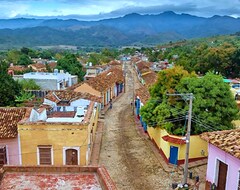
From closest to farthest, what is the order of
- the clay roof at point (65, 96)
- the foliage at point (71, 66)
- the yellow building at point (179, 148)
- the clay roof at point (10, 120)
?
the clay roof at point (10, 120) < the yellow building at point (179, 148) < the clay roof at point (65, 96) < the foliage at point (71, 66)

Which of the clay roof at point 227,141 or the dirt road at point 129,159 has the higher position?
the clay roof at point 227,141

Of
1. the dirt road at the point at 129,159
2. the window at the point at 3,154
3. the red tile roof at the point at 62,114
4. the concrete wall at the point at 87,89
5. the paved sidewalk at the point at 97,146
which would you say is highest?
the red tile roof at the point at 62,114

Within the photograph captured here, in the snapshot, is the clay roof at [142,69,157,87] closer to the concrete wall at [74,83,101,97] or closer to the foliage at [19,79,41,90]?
the concrete wall at [74,83,101,97]

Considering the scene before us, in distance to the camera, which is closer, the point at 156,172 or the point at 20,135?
the point at 20,135

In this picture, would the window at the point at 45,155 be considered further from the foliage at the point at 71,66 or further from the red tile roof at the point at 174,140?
the foliage at the point at 71,66

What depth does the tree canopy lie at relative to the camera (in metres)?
19.2

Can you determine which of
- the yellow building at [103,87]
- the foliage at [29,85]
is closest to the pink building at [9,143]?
the yellow building at [103,87]

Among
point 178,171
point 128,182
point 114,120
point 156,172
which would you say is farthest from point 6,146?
point 114,120

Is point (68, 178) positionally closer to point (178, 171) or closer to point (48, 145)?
point (48, 145)

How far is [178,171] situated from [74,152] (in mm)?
6364

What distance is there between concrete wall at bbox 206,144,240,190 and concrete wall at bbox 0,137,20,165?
1042cm

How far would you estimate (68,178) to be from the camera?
945cm

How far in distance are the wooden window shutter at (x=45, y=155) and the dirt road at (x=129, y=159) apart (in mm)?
3711

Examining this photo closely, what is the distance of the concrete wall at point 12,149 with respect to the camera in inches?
673
